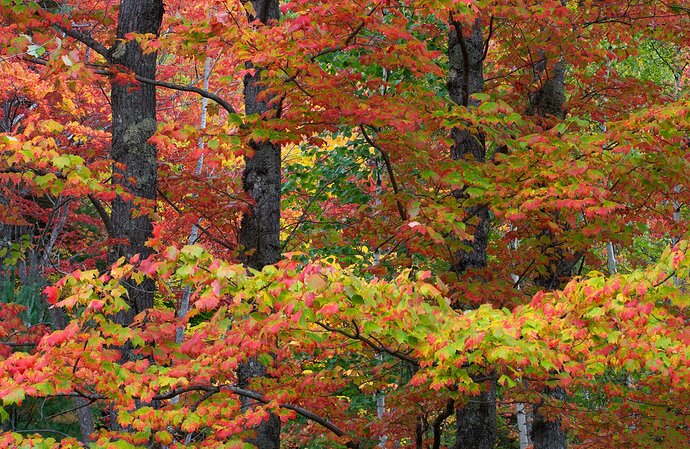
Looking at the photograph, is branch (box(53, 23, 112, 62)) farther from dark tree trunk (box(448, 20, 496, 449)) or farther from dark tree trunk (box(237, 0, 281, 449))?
dark tree trunk (box(448, 20, 496, 449))

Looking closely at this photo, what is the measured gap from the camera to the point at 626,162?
6496 mm

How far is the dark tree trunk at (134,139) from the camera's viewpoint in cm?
713

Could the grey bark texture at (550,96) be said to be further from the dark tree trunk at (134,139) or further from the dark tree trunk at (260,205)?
the dark tree trunk at (134,139)

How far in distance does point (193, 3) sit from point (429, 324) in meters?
11.8

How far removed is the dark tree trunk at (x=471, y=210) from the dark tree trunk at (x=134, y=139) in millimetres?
3093

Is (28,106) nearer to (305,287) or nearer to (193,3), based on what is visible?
(193,3)

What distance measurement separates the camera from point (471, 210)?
771 cm

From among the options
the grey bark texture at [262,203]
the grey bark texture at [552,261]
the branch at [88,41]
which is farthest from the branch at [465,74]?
the branch at [88,41]

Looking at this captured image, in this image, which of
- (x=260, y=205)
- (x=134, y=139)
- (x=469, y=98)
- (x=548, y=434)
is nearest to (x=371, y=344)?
(x=260, y=205)

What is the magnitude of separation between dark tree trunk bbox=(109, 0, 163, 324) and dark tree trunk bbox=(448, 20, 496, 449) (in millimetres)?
3093

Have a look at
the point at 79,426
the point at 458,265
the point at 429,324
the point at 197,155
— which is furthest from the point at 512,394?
the point at 79,426

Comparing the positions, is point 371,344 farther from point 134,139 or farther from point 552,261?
point 552,261

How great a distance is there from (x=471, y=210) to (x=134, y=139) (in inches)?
140

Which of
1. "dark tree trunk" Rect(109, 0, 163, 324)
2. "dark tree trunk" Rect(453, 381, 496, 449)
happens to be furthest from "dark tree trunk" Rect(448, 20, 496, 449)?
"dark tree trunk" Rect(109, 0, 163, 324)
